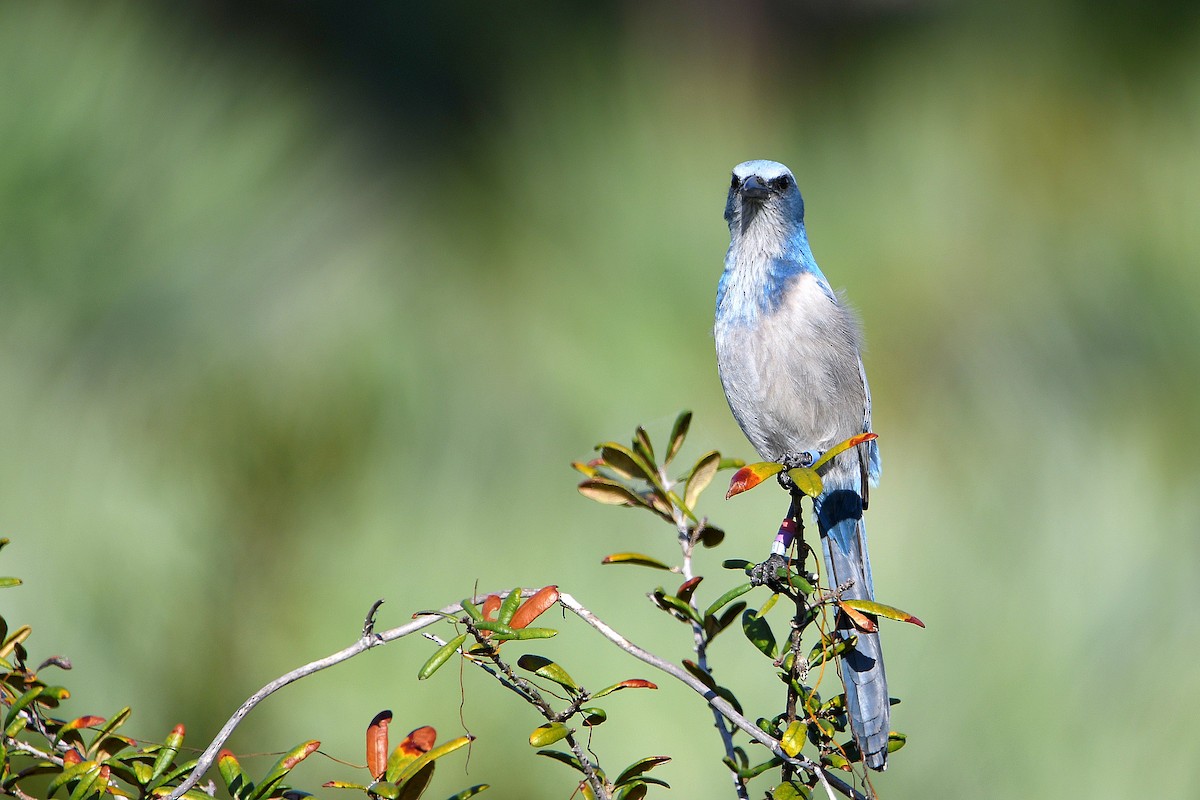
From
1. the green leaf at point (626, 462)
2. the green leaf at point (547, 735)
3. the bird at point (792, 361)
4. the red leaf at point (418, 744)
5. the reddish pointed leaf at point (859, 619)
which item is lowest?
the red leaf at point (418, 744)

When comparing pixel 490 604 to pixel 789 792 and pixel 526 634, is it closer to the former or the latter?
pixel 526 634

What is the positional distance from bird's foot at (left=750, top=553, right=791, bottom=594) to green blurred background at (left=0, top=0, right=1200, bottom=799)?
3.00 ft

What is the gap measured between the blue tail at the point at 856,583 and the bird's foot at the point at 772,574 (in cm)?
15

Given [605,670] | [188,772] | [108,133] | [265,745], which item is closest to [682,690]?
[605,670]

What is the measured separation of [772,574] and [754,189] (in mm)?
979

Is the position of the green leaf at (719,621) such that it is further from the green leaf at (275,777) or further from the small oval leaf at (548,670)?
the green leaf at (275,777)

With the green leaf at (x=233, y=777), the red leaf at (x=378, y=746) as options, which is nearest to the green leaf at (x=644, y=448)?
the red leaf at (x=378, y=746)

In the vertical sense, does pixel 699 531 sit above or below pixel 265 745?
above

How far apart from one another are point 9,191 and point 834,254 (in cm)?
236

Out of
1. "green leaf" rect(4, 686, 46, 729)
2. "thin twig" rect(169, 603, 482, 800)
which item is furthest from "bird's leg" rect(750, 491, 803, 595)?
"green leaf" rect(4, 686, 46, 729)

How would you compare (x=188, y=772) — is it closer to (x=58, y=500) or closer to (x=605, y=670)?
(x=605, y=670)

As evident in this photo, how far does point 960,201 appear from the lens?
325 centimetres

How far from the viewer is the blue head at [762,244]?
2.28m

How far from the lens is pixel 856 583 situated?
7.20 ft
